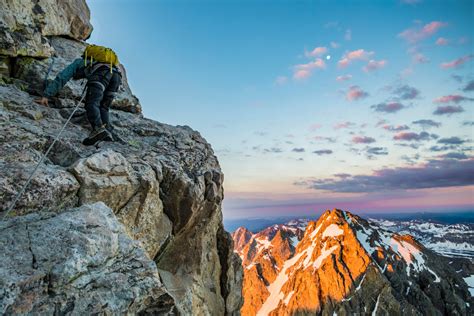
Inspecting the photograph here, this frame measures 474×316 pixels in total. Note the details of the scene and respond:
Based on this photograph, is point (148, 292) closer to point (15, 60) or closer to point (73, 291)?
point (73, 291)

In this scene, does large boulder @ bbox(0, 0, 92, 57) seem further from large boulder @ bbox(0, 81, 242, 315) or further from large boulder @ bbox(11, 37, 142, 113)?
large boulder @ bbox(0, 81, 242, 315)

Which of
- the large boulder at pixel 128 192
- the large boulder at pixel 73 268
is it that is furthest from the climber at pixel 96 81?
the large boulder at pixel 73 268

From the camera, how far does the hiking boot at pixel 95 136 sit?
1010cm

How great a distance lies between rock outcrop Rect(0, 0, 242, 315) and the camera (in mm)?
5293

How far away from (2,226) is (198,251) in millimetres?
9757

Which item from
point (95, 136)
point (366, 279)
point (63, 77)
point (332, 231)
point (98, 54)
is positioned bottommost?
point (366, 279)

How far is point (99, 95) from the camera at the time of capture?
10.7m

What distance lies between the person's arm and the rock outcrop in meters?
0.65

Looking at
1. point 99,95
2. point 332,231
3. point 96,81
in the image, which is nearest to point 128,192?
point 99,95

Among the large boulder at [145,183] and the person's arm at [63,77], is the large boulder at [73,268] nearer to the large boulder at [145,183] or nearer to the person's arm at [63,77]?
the large boulder at [145,183]

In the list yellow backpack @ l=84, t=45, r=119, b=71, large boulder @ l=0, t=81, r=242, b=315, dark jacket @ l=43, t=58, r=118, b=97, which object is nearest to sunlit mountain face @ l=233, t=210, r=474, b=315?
large boulder @ l=0, t=81, r=242, b=315

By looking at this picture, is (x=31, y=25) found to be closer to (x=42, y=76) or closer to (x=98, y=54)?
(x=42, y=76)

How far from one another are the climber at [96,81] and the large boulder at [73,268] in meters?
4.72

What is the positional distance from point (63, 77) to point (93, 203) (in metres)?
6.13
